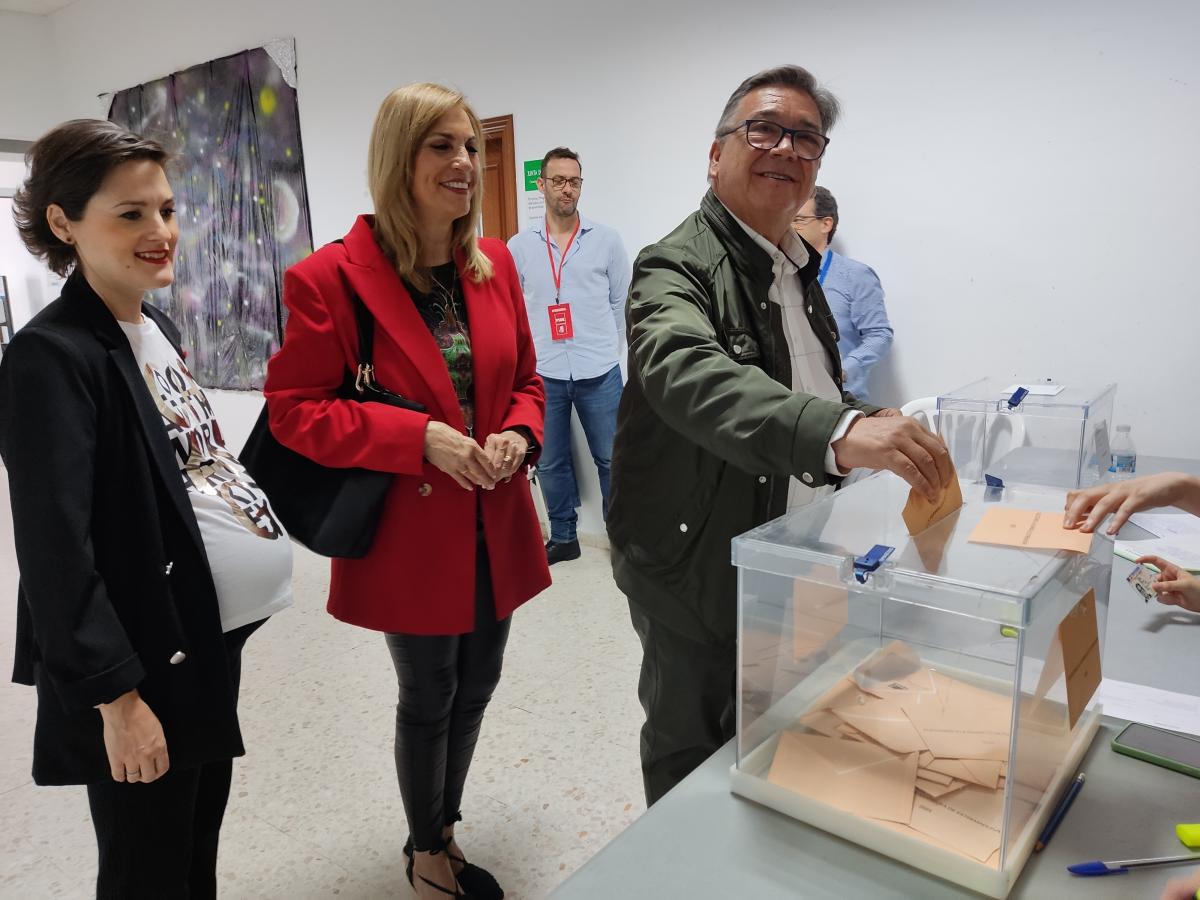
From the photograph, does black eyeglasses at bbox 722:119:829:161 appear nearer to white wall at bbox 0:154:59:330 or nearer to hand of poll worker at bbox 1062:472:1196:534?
hand of poll worker at bbox 1062:472:1196:534

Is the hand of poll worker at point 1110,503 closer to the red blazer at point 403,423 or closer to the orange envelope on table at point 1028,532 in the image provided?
the orange envelope on table at point 1028,532

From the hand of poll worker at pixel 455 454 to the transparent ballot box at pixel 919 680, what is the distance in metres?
0.71

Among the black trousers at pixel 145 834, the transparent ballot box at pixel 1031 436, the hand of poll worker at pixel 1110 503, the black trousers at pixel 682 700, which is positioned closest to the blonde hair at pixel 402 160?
the black trousers at pixel 682 700

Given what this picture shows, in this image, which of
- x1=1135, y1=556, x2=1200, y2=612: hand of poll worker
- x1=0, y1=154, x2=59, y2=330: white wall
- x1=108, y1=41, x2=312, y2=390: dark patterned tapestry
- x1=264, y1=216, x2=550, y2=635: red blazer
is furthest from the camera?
x1=0, y1=154, x2=59, y2=330: white wall

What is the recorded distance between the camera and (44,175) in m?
1.16

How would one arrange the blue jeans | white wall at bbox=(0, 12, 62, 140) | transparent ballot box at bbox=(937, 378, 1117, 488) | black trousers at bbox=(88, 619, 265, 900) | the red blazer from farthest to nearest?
white wall at bbox=(0, 12, 62, 140) < the blue jeans < transparent ballot box at bbox=(937, 378, 1117, 488) < the red blazer < black trousers at bbox=(88, 619, 265, 900)

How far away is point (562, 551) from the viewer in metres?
4.03

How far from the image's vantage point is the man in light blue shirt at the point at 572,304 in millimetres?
3809

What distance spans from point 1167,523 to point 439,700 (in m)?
1.62

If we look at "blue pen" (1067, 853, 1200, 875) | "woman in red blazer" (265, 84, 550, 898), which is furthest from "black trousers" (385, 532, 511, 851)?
"blue pen" (1067, 853, 1200, 875)

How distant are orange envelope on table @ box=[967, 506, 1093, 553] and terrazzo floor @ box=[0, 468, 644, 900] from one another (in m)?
1.35

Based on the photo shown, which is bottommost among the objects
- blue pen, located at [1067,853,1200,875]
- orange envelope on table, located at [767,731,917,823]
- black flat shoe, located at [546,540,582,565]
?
black flat shoe, located at [546,540,582,565]

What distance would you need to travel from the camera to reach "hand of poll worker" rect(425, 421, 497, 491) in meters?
1.48

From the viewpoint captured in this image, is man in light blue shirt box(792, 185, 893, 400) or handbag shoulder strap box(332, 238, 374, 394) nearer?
handbag shoulder strap box(332, 238, 374, 394)
